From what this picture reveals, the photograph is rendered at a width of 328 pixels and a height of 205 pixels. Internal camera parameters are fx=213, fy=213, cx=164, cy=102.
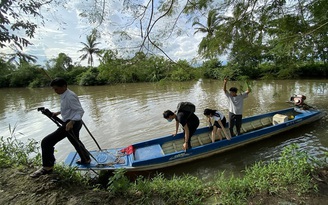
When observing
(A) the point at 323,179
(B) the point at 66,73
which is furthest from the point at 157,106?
→ (B) the point at 66,73

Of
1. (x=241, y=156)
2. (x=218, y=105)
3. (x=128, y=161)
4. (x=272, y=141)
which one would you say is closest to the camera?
(x=128, y=161)

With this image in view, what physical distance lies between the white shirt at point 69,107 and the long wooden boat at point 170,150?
3.21 feet

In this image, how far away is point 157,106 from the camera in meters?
13.1

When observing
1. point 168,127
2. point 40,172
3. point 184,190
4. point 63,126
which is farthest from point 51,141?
point 168,127

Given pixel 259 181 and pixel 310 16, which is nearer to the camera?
pixel 259 181

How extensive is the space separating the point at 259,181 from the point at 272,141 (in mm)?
4687

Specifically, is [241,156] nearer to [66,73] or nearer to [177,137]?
[177,137]

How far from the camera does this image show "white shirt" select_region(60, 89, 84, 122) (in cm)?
333

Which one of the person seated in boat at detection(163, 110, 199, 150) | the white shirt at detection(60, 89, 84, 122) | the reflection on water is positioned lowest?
the reflection on water

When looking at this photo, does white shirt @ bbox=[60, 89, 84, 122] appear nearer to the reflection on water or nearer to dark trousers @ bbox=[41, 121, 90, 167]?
dark trousers @ bbox=[41, 121, 90, 167]

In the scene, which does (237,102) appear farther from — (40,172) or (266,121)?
Answer: (40,172)

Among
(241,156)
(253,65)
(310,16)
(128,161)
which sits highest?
(310,16)

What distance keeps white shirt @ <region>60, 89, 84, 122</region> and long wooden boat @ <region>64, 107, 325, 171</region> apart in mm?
978

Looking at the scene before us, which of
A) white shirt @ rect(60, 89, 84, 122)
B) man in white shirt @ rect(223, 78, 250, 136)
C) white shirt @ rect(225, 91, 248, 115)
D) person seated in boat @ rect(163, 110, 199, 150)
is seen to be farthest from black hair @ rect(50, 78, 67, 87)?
white shirt @ rect(225, 91, 248, 115)
